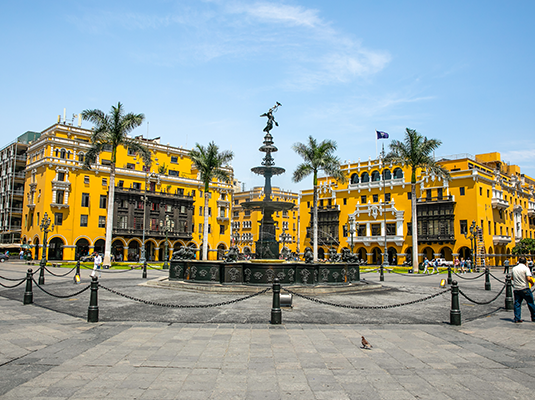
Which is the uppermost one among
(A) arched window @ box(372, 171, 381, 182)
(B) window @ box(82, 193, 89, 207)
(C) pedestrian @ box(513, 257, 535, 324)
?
(A) arched window @ box(372, 171, 381, 182)

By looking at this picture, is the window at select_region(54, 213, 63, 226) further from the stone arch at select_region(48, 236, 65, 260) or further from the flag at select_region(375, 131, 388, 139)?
the flag at select_region(375, 131, 388, 139)

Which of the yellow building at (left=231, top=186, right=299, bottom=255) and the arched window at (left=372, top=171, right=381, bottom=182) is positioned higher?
the arched window at (left=372, top=171, right=381, bottom=182)

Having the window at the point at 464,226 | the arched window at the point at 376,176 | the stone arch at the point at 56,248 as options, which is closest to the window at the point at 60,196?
the stone arch at the point at 56,248

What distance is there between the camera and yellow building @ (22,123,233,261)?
168ft

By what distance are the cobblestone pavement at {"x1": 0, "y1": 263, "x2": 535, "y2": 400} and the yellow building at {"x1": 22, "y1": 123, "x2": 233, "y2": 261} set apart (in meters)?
40.6

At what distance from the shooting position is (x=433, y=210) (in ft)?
191

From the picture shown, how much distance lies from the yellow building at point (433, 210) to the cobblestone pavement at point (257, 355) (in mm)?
41877

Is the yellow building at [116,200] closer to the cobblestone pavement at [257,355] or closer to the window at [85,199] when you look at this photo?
the window at [85,199]

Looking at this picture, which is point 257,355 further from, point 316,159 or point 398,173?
point 398,173

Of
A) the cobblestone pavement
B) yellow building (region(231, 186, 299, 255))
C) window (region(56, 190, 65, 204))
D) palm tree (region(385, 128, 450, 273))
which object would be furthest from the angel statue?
yellow building (region(231, 186, 299, 255))

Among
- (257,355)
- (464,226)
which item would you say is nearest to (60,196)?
(257,355)

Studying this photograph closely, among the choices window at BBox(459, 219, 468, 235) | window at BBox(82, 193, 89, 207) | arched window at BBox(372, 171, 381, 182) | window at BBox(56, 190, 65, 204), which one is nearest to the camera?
window at BBox(56, 190, 65, 204)

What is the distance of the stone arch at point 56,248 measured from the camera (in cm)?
5047

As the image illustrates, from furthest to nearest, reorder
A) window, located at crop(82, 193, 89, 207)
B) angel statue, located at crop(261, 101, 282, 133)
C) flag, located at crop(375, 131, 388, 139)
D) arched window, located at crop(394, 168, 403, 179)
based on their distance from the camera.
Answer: arched window, located at crop(394, 168, 403, 179)
flag, located at crop(375, 131, 388, 139)
window, located at crop(82, 193, 89, 207)
angel statue, located at crop(261, 101, 282, 133)
